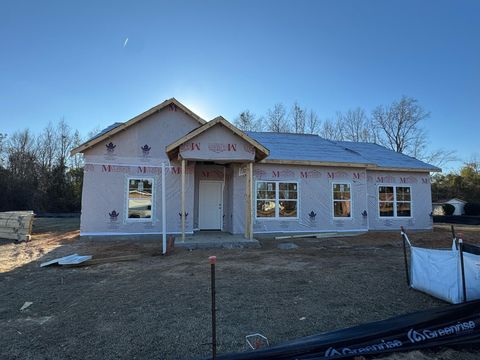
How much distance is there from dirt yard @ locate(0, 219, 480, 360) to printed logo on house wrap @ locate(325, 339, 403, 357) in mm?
139

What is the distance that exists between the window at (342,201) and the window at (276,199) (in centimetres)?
199

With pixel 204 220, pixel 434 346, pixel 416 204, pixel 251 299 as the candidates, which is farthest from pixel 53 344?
pixel 416 204

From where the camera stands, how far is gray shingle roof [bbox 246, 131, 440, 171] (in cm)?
1491

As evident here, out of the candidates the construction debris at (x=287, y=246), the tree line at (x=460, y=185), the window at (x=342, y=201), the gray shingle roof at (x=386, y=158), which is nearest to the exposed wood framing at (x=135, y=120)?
the construction debris at (x=287, y=246)

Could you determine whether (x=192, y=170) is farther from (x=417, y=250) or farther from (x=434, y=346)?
(x=434, y=346)

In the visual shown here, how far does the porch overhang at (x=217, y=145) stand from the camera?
10922 millimetres

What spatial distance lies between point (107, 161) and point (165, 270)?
6899 millimetres

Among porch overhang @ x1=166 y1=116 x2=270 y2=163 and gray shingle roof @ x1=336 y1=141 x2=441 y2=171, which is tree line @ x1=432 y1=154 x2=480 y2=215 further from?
porch overhang @ x1=166 y1=116 x2=270 y2=163

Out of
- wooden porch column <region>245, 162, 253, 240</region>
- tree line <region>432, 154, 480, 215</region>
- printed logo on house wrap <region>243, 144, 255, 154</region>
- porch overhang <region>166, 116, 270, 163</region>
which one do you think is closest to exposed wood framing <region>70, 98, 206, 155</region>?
porch overhang <region>166, 116, 270, 163</region>

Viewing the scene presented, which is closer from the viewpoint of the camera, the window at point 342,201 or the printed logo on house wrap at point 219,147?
the printed logo on house wrap at point 219,147

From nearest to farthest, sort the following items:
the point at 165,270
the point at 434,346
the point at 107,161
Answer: the point at 434,346 → the point at 165,270 → the point at 107,161

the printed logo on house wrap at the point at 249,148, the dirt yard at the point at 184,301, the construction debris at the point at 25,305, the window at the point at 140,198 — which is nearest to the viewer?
the dirt yard at the point at 184,301

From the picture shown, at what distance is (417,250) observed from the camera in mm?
5988

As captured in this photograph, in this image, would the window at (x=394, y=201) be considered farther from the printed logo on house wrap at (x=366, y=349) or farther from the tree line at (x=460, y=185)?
the tree line at (x=460, y=185)
